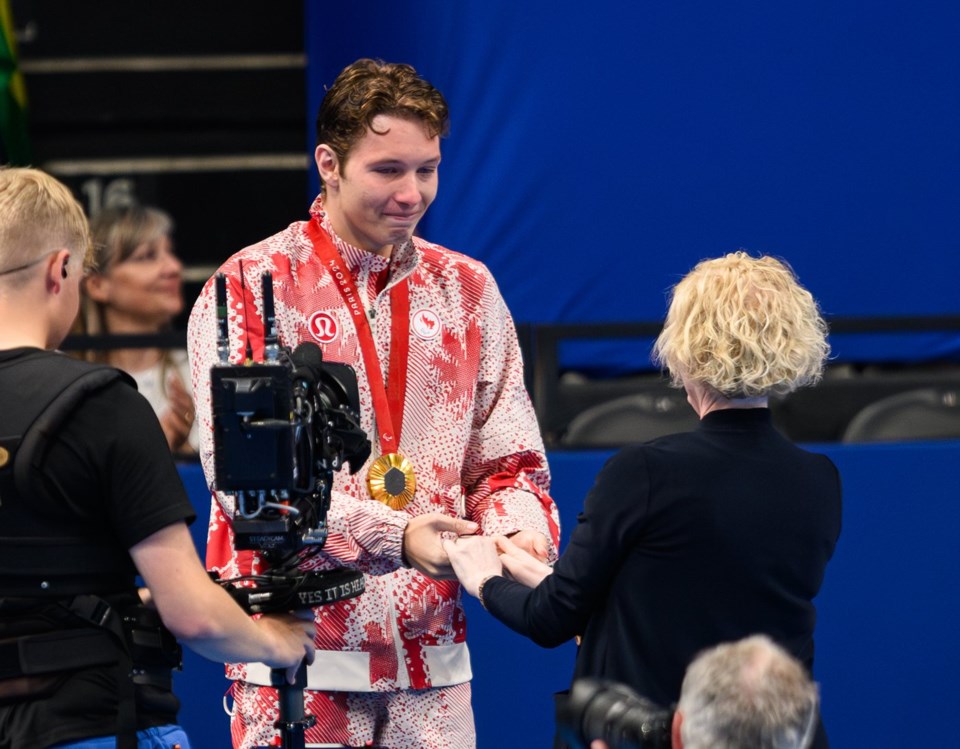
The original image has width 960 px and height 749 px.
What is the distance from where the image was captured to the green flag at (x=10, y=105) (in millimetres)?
5070

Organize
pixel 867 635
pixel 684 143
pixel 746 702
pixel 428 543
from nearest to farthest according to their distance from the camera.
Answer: pixel 746 702
pixel 428 543
pixel 867 635
pixel 684 143

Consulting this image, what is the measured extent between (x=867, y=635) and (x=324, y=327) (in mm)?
1807

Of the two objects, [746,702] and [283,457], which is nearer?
[746,702]

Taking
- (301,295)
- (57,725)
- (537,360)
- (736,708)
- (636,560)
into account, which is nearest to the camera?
(736,708)

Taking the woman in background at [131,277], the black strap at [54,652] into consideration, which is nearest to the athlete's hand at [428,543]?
the black strap at [54,652]

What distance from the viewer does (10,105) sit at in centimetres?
513

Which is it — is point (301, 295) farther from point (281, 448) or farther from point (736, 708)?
point (736, 708)

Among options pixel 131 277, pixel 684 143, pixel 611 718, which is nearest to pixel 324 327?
pixel 611 718

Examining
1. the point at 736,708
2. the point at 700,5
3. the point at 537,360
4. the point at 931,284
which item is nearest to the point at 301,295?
the point at 736,708

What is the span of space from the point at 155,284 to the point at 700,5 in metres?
1.69

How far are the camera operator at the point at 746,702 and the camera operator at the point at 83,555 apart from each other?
22.6 inches

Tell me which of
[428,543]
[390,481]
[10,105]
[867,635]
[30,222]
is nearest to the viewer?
[30,222]

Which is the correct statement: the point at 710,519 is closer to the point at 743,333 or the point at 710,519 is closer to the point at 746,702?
the point at 743,333

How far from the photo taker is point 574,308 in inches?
145
